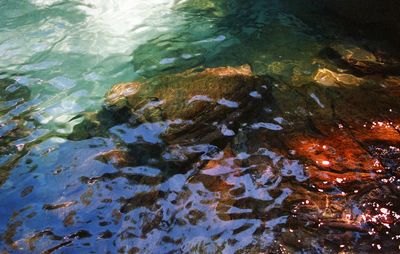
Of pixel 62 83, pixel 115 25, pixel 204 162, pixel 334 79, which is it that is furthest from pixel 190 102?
pixel 115 25

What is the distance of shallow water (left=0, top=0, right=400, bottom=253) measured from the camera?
3.47 metres

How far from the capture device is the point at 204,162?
4.32m

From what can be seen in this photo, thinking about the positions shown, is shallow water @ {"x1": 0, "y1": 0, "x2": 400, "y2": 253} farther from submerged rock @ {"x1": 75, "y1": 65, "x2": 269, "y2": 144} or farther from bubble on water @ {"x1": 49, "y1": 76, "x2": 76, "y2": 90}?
submerged rock @ {"x1": 75, "y1": 65, "x2": 269, "y2": 144}

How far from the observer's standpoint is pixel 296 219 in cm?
345

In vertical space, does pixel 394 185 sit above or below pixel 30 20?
below

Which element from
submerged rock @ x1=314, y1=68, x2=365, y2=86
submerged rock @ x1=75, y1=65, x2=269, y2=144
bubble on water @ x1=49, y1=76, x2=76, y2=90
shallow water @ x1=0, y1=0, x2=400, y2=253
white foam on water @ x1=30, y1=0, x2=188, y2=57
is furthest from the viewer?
white foam on water @ x1=30, y1=0, x2=188, y2=57

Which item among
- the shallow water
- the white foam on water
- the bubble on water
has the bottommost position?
the shallow water

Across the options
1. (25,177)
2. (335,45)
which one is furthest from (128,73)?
(335,45)

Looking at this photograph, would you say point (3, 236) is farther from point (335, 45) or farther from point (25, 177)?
point (335, 45)

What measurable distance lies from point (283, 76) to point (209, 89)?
1.54 metres

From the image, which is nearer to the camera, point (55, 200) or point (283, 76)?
point (55, 200)

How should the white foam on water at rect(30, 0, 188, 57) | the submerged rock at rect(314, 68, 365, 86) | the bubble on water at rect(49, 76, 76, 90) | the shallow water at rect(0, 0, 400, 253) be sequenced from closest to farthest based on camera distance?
the shallow water at rect(0, 0, 400, 253), the submerged rock at rect(314, 68, 365, 86), the bubble on water at rect(49, 76, 76, 90), the white foam on water at rect(30, 0, 188, 57)

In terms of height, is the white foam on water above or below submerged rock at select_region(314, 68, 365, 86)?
above

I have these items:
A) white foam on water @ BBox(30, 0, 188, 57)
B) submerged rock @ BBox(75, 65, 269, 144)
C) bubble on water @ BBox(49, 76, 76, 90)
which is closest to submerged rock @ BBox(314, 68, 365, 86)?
submerged rock @ BBox(75, 65, 269, 144)
